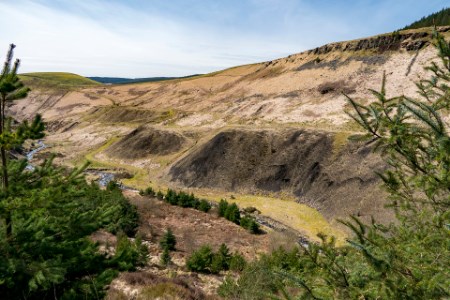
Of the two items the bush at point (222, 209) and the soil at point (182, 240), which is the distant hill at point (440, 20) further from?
the soil at point (182, 240)

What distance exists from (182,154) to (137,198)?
1935cm

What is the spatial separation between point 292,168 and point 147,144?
1281 inches

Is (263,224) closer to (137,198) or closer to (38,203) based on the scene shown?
(137,198)

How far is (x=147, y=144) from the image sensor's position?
68.6m

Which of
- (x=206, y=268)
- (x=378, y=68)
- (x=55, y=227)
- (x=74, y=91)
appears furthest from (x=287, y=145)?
(x=74, y=91)

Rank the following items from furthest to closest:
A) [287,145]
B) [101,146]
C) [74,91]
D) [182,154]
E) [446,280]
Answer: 1. [74,91]
2. [101,146]
3. [182,154]
4. [287,145]
5. [446,280]

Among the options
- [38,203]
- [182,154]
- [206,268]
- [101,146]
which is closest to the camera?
[38,203]

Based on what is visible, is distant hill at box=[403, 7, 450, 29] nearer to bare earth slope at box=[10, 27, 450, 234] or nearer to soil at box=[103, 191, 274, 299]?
bare earth slope at box=[10, 27, 450, 234]

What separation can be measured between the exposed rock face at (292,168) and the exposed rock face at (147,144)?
32.0 ft

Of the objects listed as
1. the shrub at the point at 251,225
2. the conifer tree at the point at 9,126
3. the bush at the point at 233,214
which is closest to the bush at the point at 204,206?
the bush at the point at 233,214

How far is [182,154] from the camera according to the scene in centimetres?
6112

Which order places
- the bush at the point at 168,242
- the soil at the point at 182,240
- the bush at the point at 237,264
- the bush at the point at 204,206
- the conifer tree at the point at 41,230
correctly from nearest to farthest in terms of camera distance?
the conifer tree at the point at 41,230
the soil at the point at 182,240
the bush at the point at 237,264
the bush at the point at 168,242
the bush at the point at 204,206

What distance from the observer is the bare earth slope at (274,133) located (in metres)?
43.0

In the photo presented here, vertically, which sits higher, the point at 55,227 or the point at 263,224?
the point at 55,227
